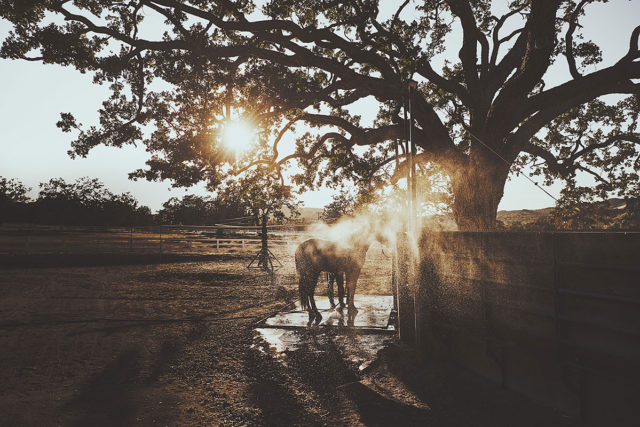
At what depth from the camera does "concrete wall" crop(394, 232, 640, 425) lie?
257 centimetres

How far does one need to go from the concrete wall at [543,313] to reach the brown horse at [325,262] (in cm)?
252

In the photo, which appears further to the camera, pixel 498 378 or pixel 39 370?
pixel 39 370

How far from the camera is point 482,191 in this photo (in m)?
9.05

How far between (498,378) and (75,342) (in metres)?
5.95

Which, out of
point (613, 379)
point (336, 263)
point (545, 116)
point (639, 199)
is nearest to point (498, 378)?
point (613, 379)

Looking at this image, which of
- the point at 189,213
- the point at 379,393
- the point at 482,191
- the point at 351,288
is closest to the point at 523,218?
the point at 482,191

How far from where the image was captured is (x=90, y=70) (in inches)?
370

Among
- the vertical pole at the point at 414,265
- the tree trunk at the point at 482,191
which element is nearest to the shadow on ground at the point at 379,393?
the vertical pole at the point at 414,265

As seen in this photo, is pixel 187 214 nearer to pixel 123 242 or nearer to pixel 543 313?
pixel 123 242

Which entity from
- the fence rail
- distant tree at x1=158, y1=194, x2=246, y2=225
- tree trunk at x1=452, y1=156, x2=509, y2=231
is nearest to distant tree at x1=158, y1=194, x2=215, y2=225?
distant tree at x1=158, y1=194, x2=246, y2=225

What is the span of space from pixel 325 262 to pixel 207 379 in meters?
3.62

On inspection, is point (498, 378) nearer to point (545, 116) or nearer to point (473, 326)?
point (473, 326)

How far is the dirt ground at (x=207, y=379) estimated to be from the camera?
298 cm

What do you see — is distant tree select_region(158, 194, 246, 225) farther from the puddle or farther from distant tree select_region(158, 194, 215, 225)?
the puddle
